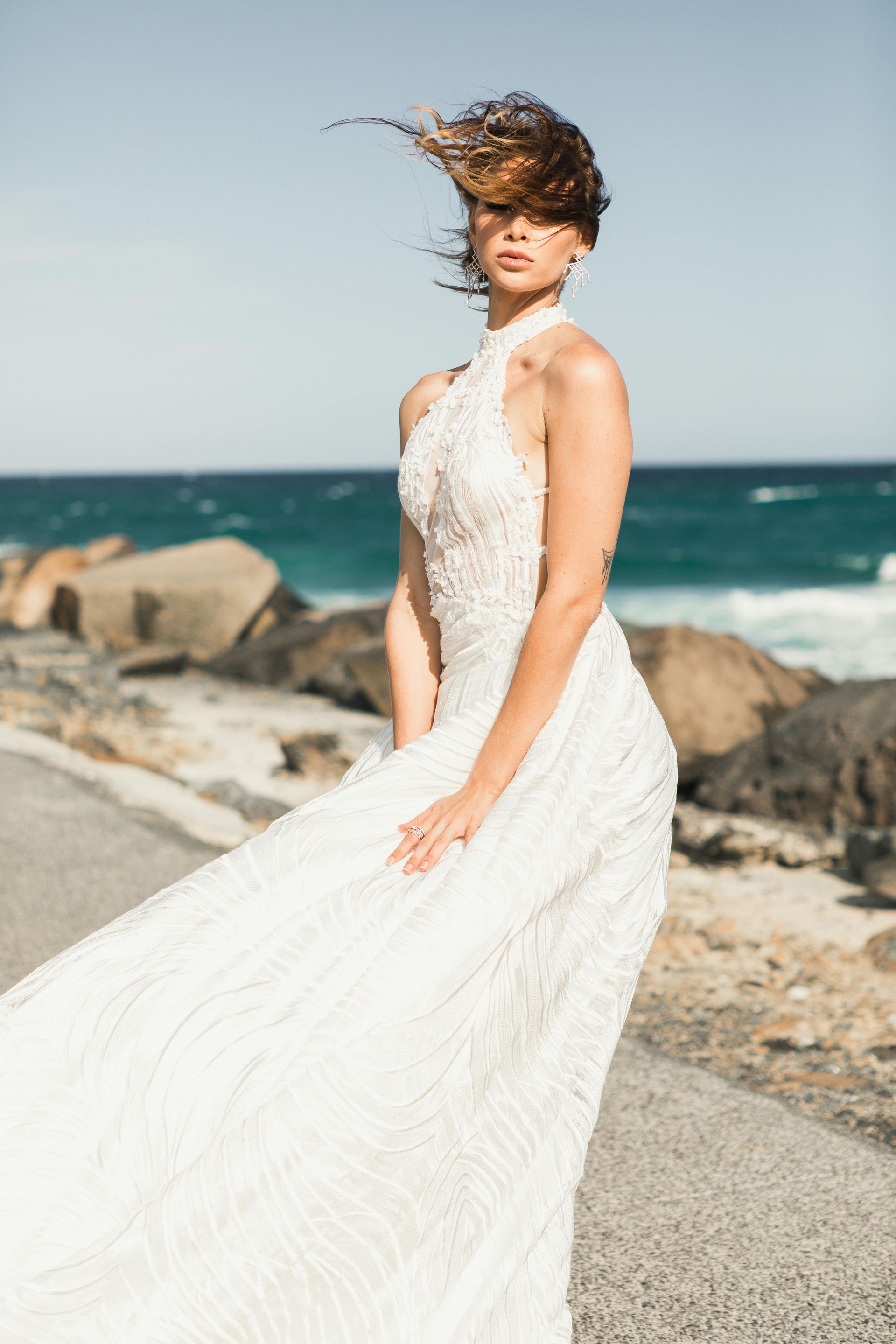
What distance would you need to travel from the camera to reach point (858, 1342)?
2096 mm

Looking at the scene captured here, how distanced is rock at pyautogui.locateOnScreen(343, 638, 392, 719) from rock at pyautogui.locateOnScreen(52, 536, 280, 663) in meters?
3.66

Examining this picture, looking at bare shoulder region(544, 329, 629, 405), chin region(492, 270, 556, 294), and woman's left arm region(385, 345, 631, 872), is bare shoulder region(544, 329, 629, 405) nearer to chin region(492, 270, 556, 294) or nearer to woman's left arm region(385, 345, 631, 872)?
woman's left arm region(385, 345, 631, 872)

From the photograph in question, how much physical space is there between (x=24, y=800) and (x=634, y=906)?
13.3ft

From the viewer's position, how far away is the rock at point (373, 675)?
1017 cm

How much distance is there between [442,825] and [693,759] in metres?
6.28

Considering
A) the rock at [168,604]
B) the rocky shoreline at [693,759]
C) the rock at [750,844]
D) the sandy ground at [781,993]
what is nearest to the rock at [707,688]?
the rocky shoreline at [693,759]

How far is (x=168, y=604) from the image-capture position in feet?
46.1

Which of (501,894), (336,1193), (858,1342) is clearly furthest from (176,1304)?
(858,1342)

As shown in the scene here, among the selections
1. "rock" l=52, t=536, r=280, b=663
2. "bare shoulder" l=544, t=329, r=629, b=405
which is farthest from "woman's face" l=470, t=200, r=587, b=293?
"rock" l=52, t=536, r=280, b=663

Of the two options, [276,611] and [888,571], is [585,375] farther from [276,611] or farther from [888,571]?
[888,571]

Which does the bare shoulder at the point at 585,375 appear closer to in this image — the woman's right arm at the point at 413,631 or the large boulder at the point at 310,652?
the woman's right arm at the point at 413,631

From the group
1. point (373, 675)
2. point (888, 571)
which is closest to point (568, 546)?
point (373, 675)

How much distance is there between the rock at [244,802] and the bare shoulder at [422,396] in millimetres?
3912

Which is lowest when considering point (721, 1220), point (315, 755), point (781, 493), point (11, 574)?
point (781, 493)
